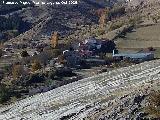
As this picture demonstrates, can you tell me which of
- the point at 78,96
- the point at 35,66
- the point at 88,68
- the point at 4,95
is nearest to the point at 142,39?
the point at 88,68

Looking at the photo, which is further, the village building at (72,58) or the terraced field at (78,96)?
the village building at (72,58)

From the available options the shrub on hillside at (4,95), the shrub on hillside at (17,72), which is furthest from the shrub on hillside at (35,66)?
the shrub on hillside at (4,95)

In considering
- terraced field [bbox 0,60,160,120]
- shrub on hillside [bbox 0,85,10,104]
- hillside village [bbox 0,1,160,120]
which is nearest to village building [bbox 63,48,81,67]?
hillside village [bbox 0,1,160,120]

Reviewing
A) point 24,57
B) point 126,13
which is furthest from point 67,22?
point 24,57

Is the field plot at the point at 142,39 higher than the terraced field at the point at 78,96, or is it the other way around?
the field plot at the point at 142,39

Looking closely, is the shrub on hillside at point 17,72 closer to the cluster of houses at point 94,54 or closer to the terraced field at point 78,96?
the cluster of houses at point 94,54

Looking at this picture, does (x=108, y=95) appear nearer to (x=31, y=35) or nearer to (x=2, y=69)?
(x=2, y=69)
